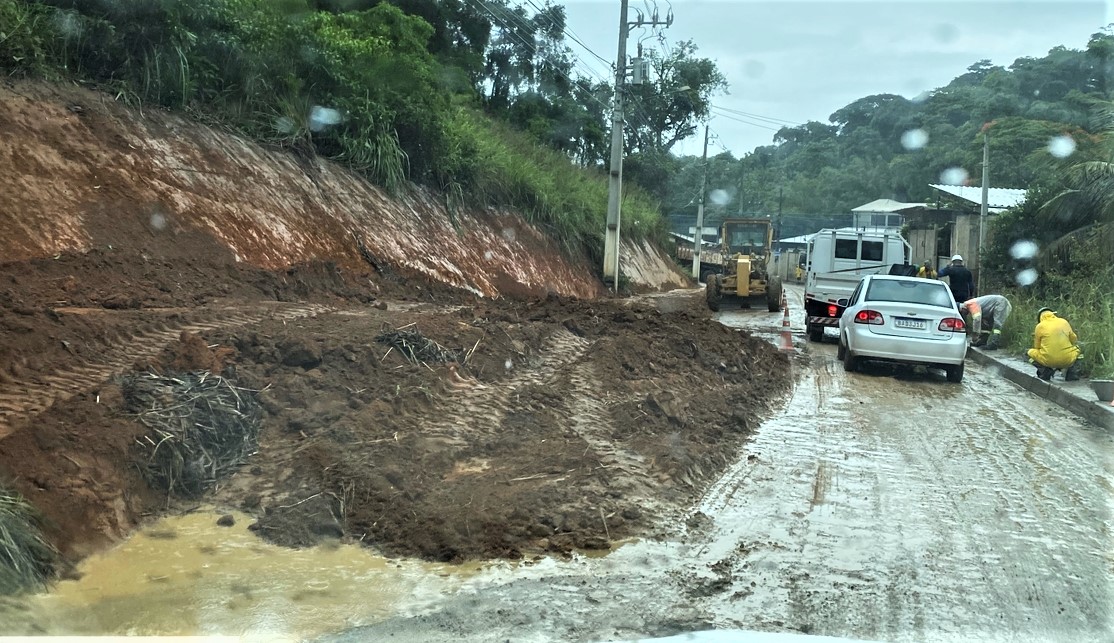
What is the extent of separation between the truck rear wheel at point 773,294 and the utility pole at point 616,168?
451 cm

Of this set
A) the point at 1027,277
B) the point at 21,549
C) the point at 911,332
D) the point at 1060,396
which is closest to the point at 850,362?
the point at 911,332

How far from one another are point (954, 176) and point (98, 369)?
59668 mm

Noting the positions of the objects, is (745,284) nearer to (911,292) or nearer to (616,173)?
(616,173)

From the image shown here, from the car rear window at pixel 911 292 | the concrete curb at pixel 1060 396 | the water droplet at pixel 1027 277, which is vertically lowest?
the concrete curb at pixel 1060 396

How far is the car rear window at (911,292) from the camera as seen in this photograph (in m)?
15.2

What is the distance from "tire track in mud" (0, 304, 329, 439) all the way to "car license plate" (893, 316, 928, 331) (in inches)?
350

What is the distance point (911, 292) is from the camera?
603 inches

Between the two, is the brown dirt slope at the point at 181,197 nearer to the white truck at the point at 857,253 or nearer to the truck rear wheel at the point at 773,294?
the white truck at the point at 857,253

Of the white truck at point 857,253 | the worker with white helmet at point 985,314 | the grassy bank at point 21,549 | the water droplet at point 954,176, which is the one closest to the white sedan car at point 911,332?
the worker with white helmet at point 985,314

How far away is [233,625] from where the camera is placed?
4.93 metres

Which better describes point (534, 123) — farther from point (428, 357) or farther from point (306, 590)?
point (306, 590)

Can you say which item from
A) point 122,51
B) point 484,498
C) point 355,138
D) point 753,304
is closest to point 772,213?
point 753,304

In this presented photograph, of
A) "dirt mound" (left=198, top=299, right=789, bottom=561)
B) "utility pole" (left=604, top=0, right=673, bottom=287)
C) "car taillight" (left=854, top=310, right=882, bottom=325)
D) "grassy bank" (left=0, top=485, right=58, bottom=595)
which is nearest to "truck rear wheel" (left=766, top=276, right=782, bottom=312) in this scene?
"utility pole" (left=604, top=0, right=673, bottom=287)

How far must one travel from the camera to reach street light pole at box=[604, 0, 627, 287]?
30234 mm
